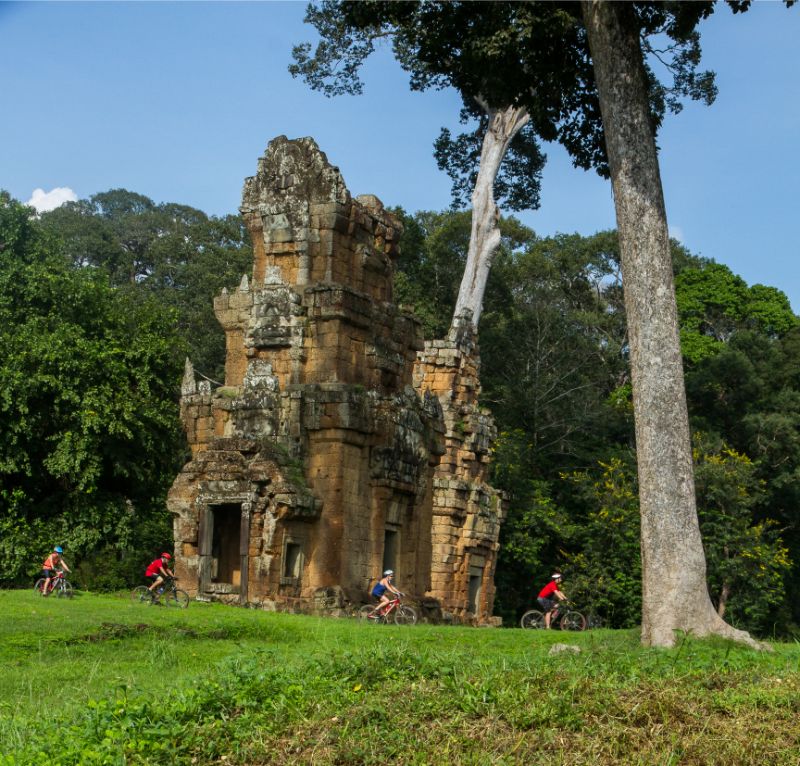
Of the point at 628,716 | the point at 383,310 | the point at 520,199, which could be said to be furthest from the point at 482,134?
the point at 628,716

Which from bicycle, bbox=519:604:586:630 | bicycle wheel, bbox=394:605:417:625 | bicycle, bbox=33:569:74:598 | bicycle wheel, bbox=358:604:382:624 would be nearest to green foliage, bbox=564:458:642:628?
bicycle, bbox=519:604:586:630

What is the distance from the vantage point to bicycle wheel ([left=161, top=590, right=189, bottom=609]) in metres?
18.4

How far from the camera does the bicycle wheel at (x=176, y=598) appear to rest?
1841 cm

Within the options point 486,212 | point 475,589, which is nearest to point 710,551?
point 475,589

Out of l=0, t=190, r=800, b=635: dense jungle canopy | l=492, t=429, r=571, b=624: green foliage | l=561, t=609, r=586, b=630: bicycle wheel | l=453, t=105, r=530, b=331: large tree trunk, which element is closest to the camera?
l=561, t=609, r=586, b=630: bicycle wheel

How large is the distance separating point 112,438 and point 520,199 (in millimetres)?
14442

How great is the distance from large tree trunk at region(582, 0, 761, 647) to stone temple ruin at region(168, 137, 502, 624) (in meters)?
7.09

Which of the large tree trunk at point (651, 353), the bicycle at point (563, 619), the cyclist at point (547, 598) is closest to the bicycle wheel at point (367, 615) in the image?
the cyclist at point (547, 598)

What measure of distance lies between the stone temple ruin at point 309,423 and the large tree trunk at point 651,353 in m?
7.09

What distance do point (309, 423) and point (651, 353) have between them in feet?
25.7

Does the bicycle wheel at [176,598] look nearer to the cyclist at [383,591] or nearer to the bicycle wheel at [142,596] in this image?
the bicycle wheel at [142,596]

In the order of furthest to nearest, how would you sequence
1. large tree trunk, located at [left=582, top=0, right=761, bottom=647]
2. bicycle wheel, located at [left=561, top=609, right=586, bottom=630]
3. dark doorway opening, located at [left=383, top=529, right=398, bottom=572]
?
bicycle wheel, located at [left=561, top=609, right=586, bottom=630], dark doorway opening, located at [left=383, top=529, right=398, bottom=572], large tree trunk, located at [left=582, top=0, right=761, bottom=647]

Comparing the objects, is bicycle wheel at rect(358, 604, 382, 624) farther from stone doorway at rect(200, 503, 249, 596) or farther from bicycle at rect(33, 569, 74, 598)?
bicycle at rect(33, 569, 74, 598)

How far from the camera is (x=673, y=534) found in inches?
514
